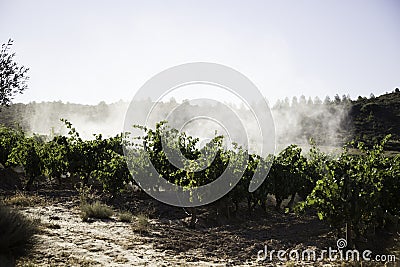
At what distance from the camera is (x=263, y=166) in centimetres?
Answer: 1171

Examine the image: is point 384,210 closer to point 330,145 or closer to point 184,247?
point 184,247

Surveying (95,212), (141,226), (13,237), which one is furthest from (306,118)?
(13,237)

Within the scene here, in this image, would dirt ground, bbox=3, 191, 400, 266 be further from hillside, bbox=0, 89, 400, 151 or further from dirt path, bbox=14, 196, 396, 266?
hillside, bbox=0, 89, 400, 151

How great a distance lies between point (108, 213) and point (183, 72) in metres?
4.92

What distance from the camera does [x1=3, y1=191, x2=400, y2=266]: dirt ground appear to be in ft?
22.1

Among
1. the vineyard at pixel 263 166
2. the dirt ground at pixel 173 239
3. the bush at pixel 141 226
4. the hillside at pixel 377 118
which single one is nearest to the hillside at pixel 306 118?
the hillside at pixel 377 118

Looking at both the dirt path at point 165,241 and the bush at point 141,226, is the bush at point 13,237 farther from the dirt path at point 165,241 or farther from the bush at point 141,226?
the bush at point 141,226

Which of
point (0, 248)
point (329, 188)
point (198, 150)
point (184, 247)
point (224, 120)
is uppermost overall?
point (224, 120)

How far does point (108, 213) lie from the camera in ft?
34.9

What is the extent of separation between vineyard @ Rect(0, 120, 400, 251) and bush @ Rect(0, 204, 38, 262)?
474cm

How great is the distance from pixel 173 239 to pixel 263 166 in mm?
4512

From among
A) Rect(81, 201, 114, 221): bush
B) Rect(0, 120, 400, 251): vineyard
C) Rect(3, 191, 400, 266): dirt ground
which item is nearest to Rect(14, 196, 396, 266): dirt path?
Rect(3, 191, 400, 266): dirt ground

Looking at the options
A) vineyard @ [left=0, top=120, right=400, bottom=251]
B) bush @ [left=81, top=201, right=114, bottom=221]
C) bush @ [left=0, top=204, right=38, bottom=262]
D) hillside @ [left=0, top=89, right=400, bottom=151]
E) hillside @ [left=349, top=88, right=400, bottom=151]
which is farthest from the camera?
hillside @ [left=0, top=89, right=400, bottom=151]

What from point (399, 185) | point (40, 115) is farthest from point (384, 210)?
point (40, 115)
